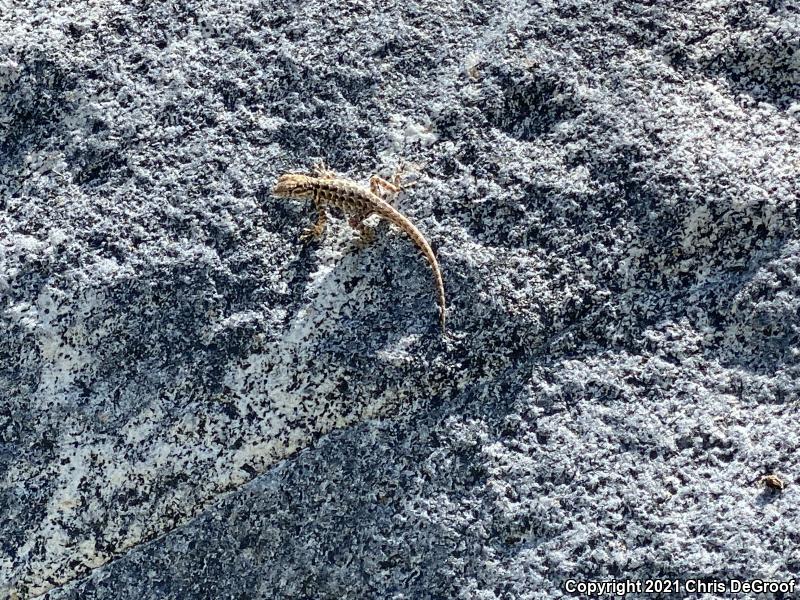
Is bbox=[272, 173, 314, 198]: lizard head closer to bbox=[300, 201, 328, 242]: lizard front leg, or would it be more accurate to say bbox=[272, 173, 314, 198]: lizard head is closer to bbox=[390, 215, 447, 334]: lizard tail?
bbox=[300, 201, 328, 242]: lizard front leg

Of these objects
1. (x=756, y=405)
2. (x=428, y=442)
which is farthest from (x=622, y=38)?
(x=428, y=442)

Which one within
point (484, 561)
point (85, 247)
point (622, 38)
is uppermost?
point (622, 38)

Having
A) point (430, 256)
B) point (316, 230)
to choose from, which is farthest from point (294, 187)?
point (430, 256)

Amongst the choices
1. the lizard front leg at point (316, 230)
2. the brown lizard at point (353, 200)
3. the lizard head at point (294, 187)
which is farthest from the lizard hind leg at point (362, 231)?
the lizard head at point (294, 187)

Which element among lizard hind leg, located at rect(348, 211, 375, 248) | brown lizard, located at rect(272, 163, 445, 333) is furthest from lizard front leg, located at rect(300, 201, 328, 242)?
lizard hind leg, located at rect(348, 211, 375, 248)

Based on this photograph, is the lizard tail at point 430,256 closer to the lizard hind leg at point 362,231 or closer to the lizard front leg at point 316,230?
the lizard hind leg at point 362,231

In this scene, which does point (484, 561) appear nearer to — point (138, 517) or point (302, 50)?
point (138, 517)

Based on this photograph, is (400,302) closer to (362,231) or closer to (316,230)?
(362,231)
